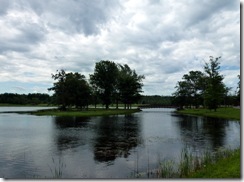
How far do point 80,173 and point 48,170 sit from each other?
1.78m

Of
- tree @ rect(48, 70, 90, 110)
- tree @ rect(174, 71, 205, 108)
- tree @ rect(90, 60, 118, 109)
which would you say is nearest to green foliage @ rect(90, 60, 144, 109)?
tree @ rect(90, 60, 118, 109)

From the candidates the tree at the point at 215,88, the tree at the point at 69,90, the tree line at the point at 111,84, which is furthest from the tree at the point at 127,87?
the tree at the point at 215,88

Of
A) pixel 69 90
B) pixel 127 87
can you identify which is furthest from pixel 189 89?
pixel 69 90

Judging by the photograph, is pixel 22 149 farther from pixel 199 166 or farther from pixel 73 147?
pixel 199 166

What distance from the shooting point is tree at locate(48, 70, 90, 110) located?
7925 centimetres

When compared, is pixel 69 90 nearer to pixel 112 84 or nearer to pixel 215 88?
pixel 112 84

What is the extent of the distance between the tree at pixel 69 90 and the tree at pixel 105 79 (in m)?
11.5

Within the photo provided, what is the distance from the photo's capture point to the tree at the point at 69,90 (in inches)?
3120

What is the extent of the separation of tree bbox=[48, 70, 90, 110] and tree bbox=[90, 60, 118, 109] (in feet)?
37.7

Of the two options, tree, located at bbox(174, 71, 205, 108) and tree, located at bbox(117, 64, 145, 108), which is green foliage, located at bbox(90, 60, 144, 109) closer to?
tree, located at bbox(117, 64, 145, 108)

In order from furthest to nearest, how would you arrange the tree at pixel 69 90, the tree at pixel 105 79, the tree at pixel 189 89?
the tree at pixel 189 89 → the tree at pixel 105 79 → the tree at pixel 69 90

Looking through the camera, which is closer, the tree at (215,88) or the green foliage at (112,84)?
the tree at (215,88)

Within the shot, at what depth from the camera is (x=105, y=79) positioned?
9575 cm

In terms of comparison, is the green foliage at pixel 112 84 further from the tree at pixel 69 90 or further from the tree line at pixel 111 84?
the tree at pixel 69 90
